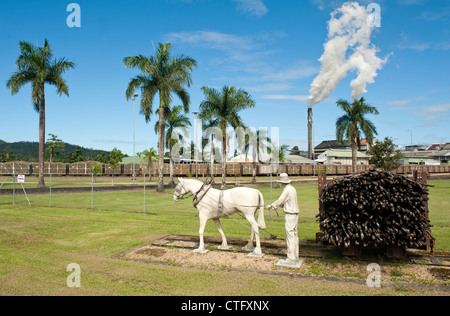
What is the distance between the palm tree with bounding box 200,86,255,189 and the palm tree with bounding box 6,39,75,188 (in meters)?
14.8

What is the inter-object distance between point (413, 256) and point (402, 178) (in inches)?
101

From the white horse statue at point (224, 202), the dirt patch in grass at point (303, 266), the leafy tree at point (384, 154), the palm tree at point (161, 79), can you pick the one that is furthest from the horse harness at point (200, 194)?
the leafy tree at point (384, 154)

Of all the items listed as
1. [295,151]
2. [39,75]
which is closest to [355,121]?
[39,75]

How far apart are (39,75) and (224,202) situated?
3091 cm

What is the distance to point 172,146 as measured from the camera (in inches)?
1754

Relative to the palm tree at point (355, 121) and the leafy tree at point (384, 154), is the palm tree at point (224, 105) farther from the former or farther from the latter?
the leafy tree at point (384, 154)

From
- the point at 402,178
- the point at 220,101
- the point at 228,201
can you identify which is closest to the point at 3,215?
the point at 228,201

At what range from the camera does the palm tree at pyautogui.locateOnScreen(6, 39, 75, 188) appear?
32.0 meters

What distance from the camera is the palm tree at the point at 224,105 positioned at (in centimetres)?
3422

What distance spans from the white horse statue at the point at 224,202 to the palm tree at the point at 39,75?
93.0 ft

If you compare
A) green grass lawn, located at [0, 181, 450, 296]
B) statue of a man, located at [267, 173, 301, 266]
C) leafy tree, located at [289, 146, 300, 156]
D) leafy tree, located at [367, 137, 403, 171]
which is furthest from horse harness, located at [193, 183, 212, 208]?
leafy tree, located at [289, 146, 300, 156]

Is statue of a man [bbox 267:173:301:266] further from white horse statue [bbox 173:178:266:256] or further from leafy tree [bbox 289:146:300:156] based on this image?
leafy tree [bbox 289:146:300:156]

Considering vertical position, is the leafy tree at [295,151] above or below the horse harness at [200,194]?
above

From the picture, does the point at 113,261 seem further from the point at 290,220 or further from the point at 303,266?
the point at 303,266
